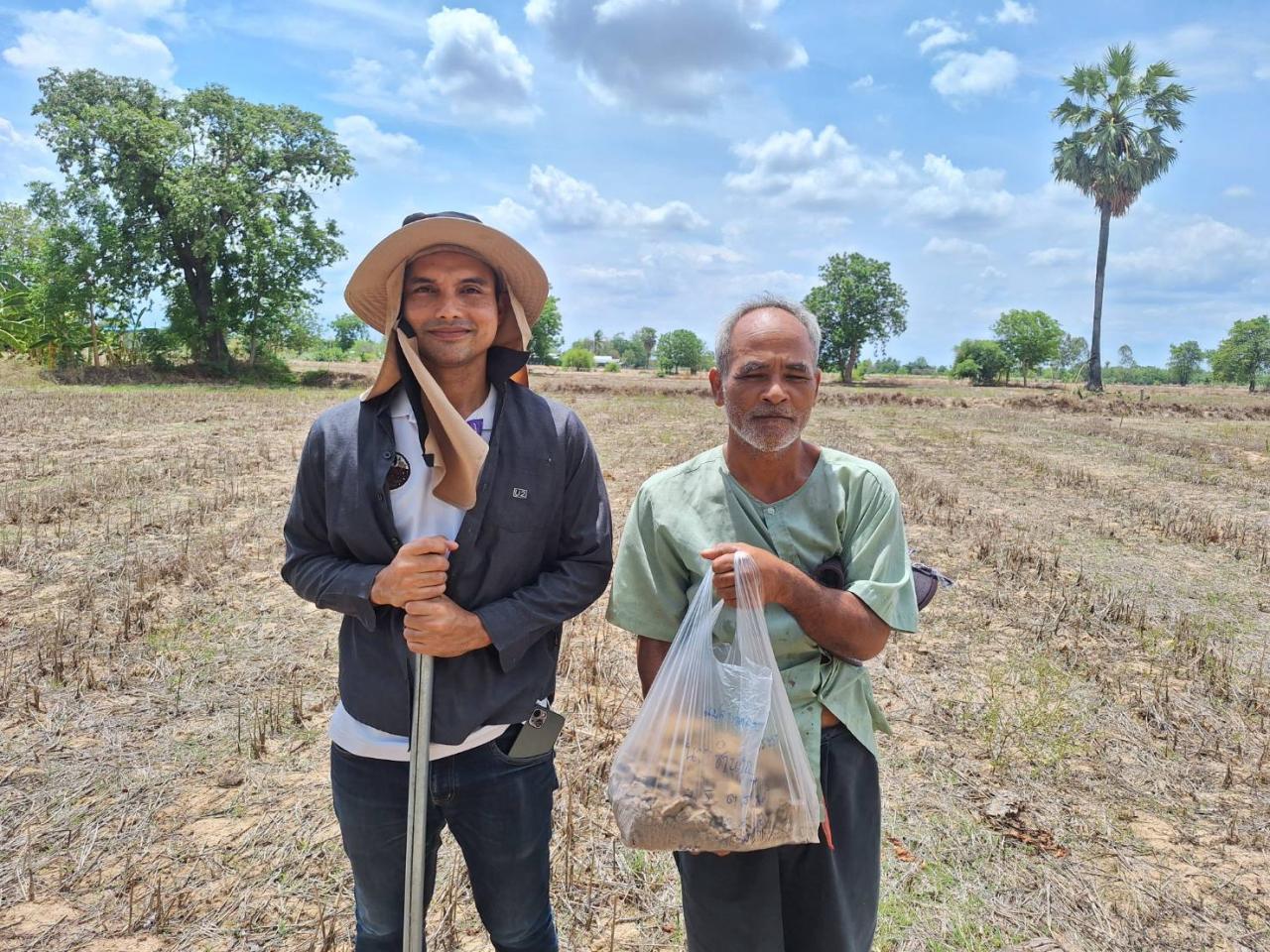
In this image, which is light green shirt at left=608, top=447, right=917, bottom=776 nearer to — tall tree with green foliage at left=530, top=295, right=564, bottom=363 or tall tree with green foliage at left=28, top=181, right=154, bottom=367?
tall tree with green foliage at left=28, top=181, right=154, bottom=367

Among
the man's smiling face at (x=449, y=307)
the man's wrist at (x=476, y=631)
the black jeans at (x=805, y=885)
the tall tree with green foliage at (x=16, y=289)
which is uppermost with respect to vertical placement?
the tall tree with green foliage at (x=16, y=289)

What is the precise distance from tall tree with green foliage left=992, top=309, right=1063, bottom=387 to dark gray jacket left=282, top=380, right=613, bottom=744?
2539 inches

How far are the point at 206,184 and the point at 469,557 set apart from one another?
31529mm

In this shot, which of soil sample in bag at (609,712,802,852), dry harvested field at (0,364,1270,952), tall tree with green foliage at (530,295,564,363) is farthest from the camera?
tall tree with green foliage at (530,295,564,363)

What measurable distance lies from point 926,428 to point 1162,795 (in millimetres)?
17346

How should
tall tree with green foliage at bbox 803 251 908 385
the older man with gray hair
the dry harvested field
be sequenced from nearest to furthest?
the older man with gray hair
the dry harvested field
tall tree with green foliage at bbox 803 251 908 385

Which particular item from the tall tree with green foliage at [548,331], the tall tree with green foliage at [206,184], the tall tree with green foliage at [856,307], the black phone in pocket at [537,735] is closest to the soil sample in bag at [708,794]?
the black phone in pocket at [537,735]

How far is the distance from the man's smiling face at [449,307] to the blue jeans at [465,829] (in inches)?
37.0

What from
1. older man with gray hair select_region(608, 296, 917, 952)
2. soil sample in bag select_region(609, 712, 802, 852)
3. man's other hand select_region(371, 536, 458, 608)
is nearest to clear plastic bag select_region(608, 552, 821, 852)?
soil sample in bag select_region(609, 712, 802, 852)

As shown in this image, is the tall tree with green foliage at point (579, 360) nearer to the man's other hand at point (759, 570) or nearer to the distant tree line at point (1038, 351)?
the distant tree line at point (1038, 351)

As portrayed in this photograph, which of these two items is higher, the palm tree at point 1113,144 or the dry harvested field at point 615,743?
the palm tree at point 1113,144

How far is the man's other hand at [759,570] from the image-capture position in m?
1.59

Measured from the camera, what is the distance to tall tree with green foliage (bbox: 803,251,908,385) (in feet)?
176

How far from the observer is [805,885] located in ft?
5.62
